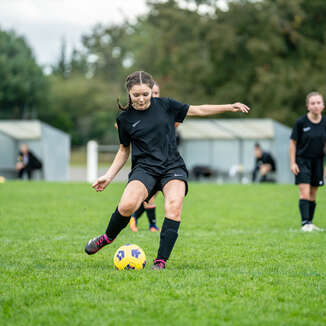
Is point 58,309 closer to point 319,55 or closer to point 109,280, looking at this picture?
point 109,280

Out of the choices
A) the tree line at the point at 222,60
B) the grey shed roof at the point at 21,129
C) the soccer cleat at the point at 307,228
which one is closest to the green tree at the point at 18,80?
the tree line at the point at 222,60

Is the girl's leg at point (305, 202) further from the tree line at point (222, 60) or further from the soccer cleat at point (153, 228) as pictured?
the tree line at point (222, 60)

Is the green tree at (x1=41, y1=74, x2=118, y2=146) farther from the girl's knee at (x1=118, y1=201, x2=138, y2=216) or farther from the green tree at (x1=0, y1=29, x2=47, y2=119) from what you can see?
the girl's knee at (x1=118, y1=201, x2=138, y2=216)

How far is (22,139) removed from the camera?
28766mm

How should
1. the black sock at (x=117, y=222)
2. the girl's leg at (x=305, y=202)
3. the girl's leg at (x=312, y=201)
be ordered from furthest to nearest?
the girl's leg at (x=312, y=201) < the girl's leg at (x=305, y=202) < the black sock at (x=117, y=222)

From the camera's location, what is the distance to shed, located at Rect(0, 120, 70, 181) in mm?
26906

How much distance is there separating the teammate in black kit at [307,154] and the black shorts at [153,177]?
11.2ft

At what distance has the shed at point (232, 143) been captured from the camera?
25.6 metres

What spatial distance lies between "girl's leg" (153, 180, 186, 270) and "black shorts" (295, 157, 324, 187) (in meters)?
3.61

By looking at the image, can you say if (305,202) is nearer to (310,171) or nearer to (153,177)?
(310,171)

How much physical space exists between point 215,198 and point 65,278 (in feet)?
35.2

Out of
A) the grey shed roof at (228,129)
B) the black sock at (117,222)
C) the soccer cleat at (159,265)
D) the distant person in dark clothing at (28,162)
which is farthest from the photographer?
the grey shed roof at (228,129)

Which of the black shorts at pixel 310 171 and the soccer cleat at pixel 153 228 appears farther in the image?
the soccer cleat at pixel 153 228

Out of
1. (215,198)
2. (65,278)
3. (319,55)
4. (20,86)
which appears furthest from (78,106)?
(65,278)
